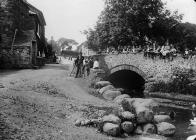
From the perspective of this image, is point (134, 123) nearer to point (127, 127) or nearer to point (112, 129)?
point (127, 127)

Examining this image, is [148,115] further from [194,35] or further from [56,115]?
[194,35]

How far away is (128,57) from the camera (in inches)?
1334

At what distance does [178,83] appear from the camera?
30.2 m

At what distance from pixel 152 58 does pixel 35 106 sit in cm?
1812

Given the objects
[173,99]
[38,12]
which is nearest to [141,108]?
[173,99]

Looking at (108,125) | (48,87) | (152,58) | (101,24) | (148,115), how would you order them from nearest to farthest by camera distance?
(108,125) → (148,115) → (48,87) → (152,58) → (101,24)

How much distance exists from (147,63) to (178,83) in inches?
157

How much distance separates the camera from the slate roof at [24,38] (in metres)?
32.9

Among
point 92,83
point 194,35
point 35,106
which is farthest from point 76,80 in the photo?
point 194,35

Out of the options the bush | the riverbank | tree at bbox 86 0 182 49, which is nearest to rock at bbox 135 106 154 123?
the riverbank

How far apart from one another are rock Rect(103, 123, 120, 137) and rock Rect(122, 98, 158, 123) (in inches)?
62.2

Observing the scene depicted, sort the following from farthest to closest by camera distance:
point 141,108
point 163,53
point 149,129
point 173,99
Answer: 1. point 163,53
2. point 173,99
3. point 141,108
4. point 149,129

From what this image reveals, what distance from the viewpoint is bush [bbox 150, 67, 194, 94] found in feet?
96.8

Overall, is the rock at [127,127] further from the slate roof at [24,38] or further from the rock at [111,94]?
the slate roof at [24,38]
